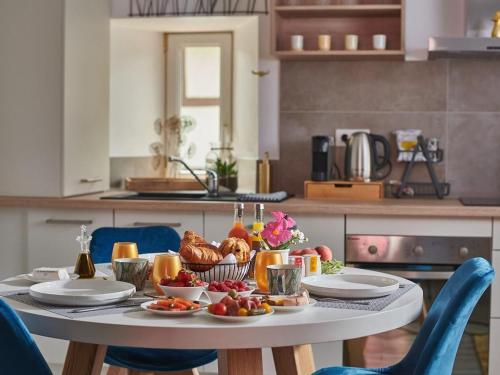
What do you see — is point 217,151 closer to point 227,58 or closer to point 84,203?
point 227,58

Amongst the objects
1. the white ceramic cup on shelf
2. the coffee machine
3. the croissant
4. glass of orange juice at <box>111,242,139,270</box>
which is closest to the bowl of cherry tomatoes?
the croissant

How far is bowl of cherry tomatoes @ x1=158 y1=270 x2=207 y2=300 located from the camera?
7.25 feet

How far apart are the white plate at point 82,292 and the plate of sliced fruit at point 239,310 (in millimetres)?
284

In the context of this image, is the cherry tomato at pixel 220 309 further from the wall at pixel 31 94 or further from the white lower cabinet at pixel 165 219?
the wall at pixel 31 94

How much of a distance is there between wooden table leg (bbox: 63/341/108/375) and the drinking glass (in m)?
0.23

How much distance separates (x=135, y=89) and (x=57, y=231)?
104cm

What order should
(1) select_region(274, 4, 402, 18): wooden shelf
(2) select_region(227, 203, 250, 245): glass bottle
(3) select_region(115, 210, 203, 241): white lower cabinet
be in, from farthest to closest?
(1) select_region(274, 4, 402, 18): wooden shelf
(3) select_region(115, 210, 203, 241): white lower cabinet
(2) select_region(227, 203, 250, 245): glass bottle

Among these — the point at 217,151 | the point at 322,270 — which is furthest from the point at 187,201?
the point at 322,270

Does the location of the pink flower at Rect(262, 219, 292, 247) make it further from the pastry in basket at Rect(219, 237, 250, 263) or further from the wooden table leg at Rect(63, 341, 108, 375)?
the wooden table leg at Rect(63, 341, 108, 375)

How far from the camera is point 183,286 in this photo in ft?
7.29

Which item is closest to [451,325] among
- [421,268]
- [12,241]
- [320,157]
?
[421,268]

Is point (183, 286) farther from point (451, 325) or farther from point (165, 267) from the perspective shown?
point (451, 325)

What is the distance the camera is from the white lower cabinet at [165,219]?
4008mm

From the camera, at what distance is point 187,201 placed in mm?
4035
